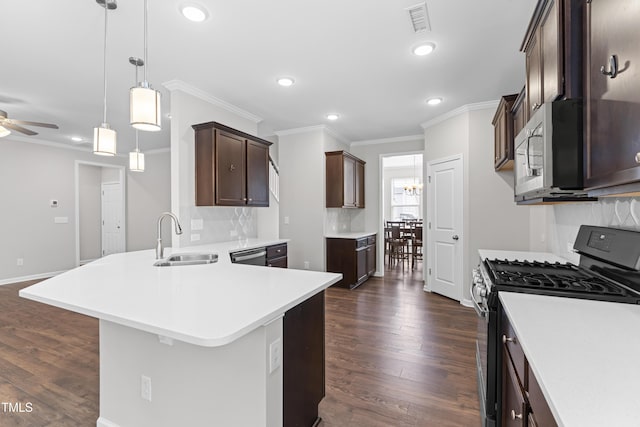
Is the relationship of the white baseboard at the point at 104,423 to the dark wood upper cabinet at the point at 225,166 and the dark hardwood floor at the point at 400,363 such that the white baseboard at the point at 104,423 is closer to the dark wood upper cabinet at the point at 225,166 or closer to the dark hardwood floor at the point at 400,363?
the dark hardwood floor at the point at 400,363

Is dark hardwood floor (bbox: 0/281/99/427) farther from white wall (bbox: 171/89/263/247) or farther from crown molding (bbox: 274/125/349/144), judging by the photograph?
crown molding (bbox: 274/125/349/144)

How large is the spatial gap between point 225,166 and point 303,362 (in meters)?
2.52

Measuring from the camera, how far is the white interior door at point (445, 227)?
13.5 feet

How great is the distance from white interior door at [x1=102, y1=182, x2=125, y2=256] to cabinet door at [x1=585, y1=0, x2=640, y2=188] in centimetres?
811

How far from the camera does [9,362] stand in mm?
2496

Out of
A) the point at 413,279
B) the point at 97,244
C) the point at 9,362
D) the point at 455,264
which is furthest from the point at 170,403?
the point at 97,244

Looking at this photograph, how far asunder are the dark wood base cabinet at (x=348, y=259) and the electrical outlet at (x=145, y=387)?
3.52 meters

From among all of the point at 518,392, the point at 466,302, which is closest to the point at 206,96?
the point at 518,392

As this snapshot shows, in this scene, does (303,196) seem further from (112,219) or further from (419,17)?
(112,219)

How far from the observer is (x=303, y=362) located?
5.10 feet

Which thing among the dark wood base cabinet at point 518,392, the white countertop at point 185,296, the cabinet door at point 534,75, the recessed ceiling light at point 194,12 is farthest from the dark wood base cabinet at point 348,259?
the recessed ceiling light at point 194,12

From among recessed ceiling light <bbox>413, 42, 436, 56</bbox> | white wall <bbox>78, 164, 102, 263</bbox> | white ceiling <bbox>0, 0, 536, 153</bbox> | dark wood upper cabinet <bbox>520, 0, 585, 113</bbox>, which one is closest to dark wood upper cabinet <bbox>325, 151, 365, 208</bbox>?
white ceiling <bbox>0, 0, 536, 153</bbox>

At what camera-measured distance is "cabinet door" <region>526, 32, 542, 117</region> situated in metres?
1.62

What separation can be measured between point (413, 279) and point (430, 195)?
174cm
